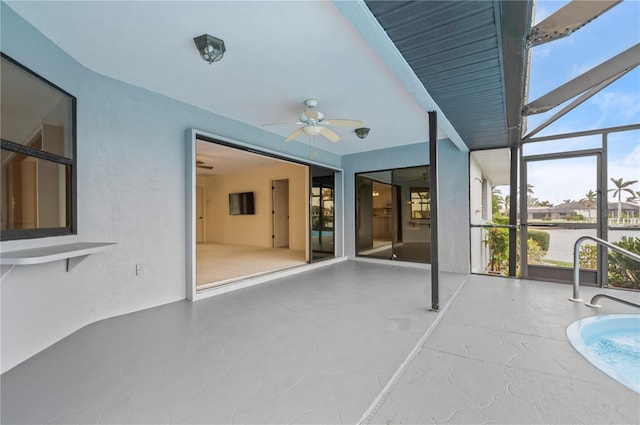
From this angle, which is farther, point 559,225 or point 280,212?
point 280,212

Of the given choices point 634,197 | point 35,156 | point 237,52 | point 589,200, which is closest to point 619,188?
point 634,197

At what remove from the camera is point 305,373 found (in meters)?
1.89

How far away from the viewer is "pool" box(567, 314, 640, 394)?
228 centimetres

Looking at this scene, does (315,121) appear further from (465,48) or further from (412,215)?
(412,215)

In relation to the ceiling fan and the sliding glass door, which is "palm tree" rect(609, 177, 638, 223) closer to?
the sliding glass door

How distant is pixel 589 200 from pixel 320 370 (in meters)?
4.96

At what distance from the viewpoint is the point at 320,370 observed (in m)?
1.92

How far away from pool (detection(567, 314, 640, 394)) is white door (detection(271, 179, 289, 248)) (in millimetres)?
7056

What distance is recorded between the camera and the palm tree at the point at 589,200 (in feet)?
13.6

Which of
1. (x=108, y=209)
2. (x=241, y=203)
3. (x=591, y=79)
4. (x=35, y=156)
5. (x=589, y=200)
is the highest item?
(x=591, y=79)

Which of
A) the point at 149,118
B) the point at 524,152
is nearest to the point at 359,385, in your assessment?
the point at 149,118

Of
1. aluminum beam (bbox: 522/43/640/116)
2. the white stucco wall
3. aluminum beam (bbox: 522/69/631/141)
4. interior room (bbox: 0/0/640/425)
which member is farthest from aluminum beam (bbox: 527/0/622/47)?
the white stucco wall

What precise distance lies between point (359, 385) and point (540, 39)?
9.28 ft

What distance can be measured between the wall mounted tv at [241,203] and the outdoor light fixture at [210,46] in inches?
260
